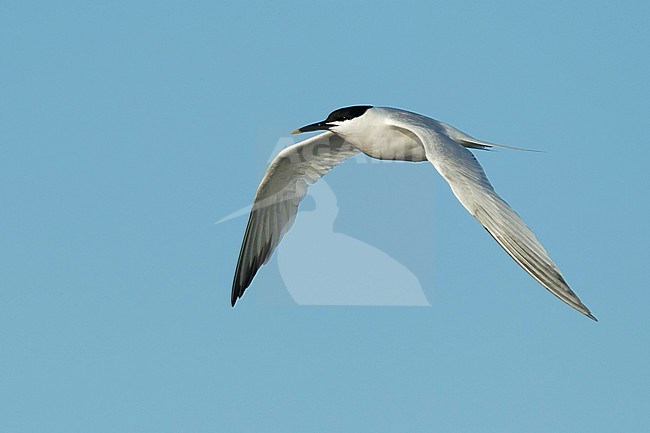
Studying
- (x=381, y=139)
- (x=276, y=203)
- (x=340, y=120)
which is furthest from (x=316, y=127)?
(x=276, y=203)

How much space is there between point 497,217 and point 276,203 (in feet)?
19.7

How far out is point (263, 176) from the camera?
14.6m

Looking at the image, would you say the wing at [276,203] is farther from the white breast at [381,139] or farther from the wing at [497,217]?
the wing at [497,217]

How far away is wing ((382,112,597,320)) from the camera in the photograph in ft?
29.4

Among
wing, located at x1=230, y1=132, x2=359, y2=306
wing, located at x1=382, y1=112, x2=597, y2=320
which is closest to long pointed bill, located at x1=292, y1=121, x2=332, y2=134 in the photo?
wing, located at x1=230, y1=132, x2=359, y2=306

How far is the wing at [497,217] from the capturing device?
8.95 m

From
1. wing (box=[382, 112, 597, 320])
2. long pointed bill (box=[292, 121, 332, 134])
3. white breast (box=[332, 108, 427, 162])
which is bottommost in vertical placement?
wing (box=[382, 112, 597, 320])

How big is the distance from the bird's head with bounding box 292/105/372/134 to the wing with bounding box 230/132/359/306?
51.2 inches

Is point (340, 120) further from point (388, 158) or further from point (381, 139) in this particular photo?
point (388, 158)

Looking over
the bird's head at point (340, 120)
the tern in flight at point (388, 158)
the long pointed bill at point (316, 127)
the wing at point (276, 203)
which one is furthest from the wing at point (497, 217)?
the wing at point (276, 203)

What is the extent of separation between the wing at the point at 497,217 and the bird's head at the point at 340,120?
2.24 meters

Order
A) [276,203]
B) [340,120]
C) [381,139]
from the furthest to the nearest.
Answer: [276,203]
[340,120]
[381,139]

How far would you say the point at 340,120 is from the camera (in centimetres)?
1295

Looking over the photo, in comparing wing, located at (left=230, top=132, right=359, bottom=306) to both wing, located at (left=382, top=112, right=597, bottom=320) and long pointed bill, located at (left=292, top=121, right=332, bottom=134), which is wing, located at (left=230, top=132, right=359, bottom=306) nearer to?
long pointed bill, located at (left=292, top=121, right=332, bottom=134)
